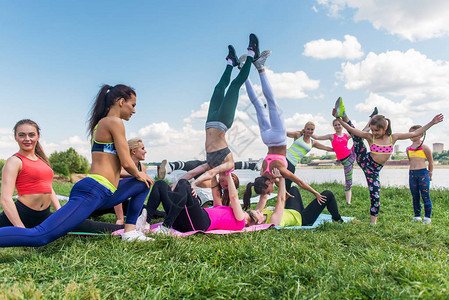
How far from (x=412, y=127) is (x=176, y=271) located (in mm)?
5841

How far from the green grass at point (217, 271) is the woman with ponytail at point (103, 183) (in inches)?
9.2

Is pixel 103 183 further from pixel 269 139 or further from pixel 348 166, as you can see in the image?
pixel 348 166

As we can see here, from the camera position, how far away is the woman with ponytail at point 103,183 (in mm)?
2693

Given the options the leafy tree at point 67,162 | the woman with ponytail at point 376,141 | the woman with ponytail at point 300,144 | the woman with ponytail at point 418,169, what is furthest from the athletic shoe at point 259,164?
the leafy tree at point 67,162

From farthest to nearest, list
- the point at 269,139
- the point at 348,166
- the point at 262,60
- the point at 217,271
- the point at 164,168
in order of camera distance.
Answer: the point at 348,166 → the point at 164,168 → the point at 269,139 → the point at 262,60 → the point at 217,271

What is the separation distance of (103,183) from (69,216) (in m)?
0.43

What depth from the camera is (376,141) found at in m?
5.12

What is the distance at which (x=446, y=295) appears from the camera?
1.92 meters

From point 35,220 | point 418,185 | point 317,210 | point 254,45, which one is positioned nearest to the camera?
point 35,220

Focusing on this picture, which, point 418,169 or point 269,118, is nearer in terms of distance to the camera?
point 269,118

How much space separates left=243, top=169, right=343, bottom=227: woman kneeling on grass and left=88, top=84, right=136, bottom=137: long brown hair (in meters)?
2.61

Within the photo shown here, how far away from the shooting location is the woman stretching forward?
492 centimetres

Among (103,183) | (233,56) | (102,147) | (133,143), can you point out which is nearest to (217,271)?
(103,183)

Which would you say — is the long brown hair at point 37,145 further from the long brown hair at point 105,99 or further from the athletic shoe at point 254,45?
the athletic shoe at point 254,45
